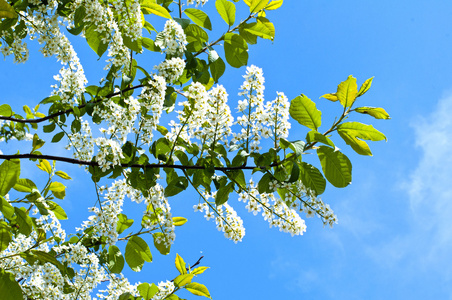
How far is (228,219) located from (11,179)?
1.39 metres

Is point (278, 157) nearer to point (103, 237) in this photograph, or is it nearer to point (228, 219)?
point (228, 219)

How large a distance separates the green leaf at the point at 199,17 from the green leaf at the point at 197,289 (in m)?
1.79

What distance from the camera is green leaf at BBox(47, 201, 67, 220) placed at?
324 centimetres

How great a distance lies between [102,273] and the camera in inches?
138

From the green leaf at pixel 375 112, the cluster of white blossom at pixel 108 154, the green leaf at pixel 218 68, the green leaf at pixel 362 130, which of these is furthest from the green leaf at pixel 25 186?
the green leaf at pixel 375 112

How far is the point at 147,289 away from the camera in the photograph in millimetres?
2725

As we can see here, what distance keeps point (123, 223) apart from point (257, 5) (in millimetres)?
1910

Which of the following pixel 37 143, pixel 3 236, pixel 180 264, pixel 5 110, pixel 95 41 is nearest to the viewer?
pixel 3 236

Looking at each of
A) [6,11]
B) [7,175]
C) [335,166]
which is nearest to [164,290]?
[7,175]

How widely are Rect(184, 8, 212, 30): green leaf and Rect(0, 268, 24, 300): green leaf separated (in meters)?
2.07

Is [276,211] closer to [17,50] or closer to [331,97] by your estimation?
[331,97]

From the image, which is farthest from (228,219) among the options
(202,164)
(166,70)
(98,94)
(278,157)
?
(98,94)

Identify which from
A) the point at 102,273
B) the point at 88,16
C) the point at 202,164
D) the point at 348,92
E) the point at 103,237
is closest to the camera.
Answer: the point at 348,92

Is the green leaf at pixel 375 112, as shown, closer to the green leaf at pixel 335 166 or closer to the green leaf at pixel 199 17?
the green leaf at pixel 335 166
